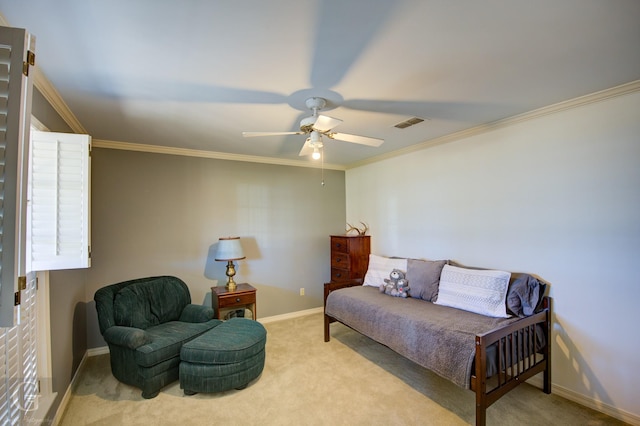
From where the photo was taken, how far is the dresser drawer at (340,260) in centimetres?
426

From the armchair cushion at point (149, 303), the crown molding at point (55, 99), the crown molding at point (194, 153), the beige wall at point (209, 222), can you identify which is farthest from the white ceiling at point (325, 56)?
the armchair cushion at point (149, 303)

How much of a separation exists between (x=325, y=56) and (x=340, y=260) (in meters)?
3.20

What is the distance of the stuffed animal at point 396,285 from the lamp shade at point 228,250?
6.07ft

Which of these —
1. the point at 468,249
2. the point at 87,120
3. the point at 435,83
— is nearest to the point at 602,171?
the point at 468,249

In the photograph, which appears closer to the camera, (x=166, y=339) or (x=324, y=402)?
(x=324, y=402)

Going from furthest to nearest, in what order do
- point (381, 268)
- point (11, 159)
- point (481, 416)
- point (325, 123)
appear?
1. point (381, 268)
2. point (325, 123)
3. point (481, 416)
4. point (11, 159)

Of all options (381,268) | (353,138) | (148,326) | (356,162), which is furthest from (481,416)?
(356,162)

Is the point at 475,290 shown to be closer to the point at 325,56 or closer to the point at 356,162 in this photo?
the point at 325,56

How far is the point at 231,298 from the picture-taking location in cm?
350

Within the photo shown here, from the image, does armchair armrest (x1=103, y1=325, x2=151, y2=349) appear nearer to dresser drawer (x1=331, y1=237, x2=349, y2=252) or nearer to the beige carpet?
the beige carpet

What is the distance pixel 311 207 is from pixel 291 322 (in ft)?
5.91

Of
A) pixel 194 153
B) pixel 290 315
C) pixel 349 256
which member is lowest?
pixel 290 315

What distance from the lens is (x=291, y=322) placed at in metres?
4.17

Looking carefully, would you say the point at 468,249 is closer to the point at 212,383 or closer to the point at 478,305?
the point at 478,305
